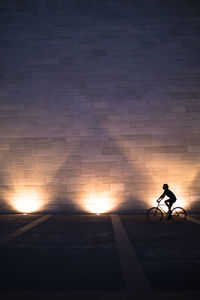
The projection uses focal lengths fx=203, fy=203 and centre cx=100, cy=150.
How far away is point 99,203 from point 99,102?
5947 mm

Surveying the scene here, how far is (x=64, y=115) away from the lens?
12.2 m

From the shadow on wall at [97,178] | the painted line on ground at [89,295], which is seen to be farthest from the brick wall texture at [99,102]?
the painted line on ground at [89,295]

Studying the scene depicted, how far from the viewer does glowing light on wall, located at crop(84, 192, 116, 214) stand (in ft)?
37.8

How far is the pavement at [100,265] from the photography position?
3189mm

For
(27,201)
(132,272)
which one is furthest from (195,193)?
(27,201)

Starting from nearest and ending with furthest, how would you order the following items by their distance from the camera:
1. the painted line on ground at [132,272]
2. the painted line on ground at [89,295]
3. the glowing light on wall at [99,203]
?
1. the painted line on ground at [89,295]
2. the painted line on ground at [132,272]
3. the glowing light on wall at [99,203]

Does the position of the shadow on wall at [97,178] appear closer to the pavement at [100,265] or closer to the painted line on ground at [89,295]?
the pavement at [100,265]

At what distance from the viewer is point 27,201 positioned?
11.7m

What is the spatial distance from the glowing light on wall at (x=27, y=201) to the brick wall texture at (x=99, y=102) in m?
0.13

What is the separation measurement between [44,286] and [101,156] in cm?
885

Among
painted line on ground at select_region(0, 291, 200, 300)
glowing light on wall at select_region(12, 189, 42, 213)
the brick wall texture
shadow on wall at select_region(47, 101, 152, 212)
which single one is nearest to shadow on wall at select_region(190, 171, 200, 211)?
the brick wall texture

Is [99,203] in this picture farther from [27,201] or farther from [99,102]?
[99,102]

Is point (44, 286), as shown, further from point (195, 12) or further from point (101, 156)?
point (195, 12)

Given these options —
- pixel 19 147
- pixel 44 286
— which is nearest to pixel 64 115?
pixel 19 147
